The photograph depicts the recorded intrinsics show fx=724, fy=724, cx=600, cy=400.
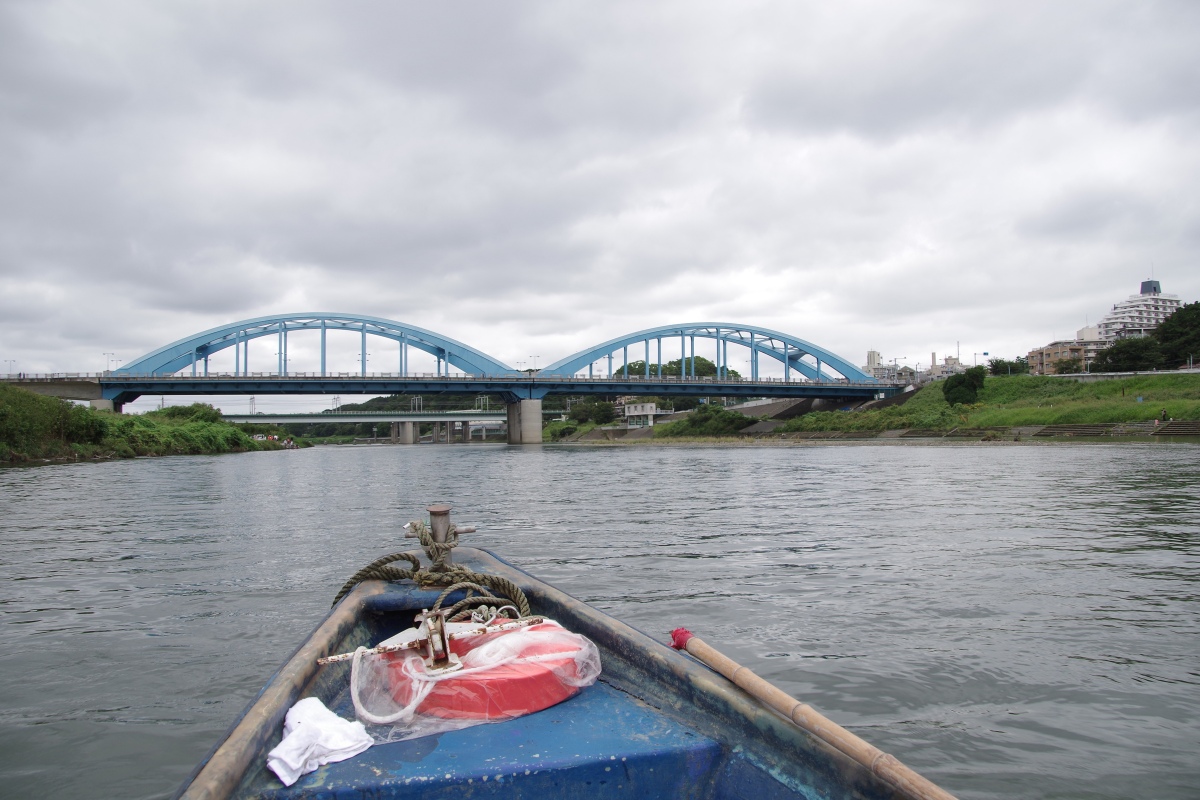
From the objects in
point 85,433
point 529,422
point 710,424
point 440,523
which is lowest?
point 440,523

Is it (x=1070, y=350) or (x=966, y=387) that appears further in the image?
(x=1070, y=350)

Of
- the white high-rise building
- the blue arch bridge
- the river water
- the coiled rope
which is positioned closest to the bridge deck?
the blue arch bridge

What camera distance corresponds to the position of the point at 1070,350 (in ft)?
413

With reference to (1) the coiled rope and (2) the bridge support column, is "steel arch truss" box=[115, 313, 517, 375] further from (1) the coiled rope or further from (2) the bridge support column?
(1) the coiled rope

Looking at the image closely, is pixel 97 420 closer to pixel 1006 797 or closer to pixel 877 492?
pixel 877 492

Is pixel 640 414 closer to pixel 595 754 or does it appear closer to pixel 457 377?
pixel 457 377

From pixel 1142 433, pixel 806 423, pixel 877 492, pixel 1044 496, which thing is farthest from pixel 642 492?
Result: pixel 806 423

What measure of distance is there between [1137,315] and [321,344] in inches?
5702

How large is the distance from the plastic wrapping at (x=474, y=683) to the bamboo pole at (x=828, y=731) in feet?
1.93

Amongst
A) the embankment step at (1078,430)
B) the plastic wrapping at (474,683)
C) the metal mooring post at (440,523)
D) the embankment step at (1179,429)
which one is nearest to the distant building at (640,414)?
the embankment step at (1078,430)

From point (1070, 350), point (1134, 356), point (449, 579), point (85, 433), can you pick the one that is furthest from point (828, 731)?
point (1070, 350)

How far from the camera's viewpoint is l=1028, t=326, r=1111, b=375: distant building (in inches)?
4879

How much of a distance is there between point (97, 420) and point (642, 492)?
125 feet

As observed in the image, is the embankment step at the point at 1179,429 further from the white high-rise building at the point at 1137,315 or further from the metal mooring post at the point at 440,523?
the white high-rise building at the point at 1137,315
